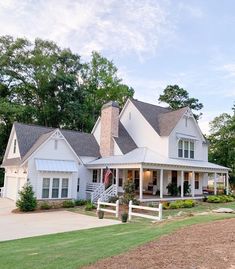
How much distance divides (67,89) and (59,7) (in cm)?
2712

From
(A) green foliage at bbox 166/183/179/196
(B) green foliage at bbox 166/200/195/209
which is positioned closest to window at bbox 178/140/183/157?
(A) green foliage at bbox 166/183/179/196

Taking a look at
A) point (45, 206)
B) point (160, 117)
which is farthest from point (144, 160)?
point (160, 117)

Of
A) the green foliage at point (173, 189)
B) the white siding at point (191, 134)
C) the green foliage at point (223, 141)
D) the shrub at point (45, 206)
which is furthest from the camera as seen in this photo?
the green foliage at point (223, 141)

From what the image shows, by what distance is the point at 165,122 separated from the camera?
28984 millimetres

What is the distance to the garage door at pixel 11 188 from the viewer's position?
85.4 feet

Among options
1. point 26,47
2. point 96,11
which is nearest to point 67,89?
point 26,47

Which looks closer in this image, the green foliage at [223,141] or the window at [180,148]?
the window at [180,148]

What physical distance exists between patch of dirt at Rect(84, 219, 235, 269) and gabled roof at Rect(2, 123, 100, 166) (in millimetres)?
16803

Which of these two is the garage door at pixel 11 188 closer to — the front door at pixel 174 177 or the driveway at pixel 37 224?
the driveway at pixel 37 224

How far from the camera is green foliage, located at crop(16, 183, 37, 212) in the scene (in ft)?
67.7

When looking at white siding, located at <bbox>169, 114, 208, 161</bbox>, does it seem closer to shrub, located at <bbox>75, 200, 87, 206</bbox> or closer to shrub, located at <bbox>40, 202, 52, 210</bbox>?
shrub, located at <bbox>75, 200, 87, 206</bbox>

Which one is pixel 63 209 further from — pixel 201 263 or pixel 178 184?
pixel 201 263

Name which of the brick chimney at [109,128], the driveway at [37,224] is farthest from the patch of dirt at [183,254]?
the brick chimney at [109,128]

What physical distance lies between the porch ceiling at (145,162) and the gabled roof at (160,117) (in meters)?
2.36
